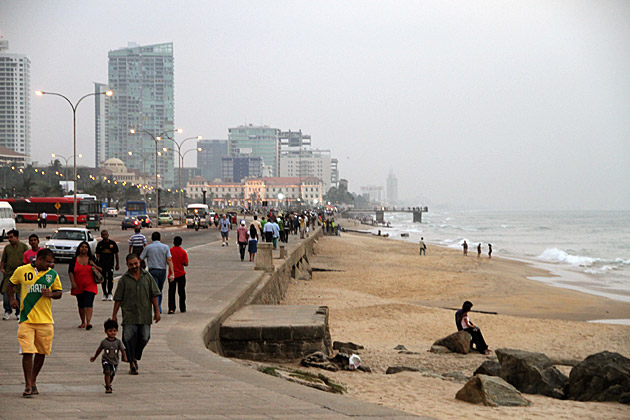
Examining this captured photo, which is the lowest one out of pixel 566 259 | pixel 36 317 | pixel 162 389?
pixel 566 259

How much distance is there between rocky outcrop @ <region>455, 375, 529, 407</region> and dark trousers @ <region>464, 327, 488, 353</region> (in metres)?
5.30

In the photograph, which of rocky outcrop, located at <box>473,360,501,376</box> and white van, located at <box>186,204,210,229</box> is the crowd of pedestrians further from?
white van, located at <box>186,204,210,229</box>

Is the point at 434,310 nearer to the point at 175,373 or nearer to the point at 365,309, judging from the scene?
the point at 365,309

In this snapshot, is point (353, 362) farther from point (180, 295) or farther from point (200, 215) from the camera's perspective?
point (200, 215)

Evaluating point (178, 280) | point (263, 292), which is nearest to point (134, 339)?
point (178, 280)

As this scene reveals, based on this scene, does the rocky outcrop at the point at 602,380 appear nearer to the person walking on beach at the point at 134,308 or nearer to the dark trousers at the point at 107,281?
the person walking on beach at the point at 134,308

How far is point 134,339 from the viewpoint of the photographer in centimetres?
806

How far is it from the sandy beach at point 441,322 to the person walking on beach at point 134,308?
288 cm

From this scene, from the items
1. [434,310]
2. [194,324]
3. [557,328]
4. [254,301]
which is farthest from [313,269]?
[194,324]

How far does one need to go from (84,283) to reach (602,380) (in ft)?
27.3

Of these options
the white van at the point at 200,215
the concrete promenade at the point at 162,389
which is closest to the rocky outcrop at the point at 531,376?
the concrete promenade at the point at 162,389

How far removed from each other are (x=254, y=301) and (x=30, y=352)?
9352 mm

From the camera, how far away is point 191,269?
21.1 m

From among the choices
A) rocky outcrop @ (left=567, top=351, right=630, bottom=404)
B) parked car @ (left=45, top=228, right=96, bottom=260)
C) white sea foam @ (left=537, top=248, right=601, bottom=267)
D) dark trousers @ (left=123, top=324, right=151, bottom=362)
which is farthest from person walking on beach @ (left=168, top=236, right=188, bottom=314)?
white sea foam @ (left=537, top=248, right=601, bottom=267)
